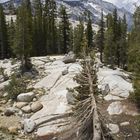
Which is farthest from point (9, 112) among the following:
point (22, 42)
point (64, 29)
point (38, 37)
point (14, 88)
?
point (64, 29)

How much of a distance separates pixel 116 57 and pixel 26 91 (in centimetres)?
3951

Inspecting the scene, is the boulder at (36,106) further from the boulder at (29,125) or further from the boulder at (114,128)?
the boulder at (114,128)

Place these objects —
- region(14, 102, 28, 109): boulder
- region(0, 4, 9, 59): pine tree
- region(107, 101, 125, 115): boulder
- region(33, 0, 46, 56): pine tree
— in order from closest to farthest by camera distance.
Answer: region(107, 101, 125, 115): boulder < region(14, 102, 28, 109): boulder < region(0, 4, 9, 59): pine tree < region(33, 0, 46, 56): pine tree

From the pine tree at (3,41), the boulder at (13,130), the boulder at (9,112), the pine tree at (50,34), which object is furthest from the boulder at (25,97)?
the pine tree at (50,34)

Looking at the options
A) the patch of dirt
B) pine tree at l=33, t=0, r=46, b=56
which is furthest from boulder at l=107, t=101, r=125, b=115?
pine tree at l=33, t=0, r=46, b=56

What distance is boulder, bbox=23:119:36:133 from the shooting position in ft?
93.0

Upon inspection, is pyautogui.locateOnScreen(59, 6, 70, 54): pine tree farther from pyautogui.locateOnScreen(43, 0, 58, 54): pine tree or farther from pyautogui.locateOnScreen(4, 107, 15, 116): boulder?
pyautogui.locateOnScreen(4, 107, 15, 116): boulder

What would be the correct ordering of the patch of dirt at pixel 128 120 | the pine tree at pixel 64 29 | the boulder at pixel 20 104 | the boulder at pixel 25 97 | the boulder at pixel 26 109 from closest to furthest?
the patch of dirt at pixel 128 120 → the boulder at pixel 26 109 → the boulder at pixel 20 104 → the boulder at pixel 25 97 → the pine tree at pixel 64 29

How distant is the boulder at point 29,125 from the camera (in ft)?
93.0

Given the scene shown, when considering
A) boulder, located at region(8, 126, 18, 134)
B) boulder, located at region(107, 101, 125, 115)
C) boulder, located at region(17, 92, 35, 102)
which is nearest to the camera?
boulder, located at region(8, 126, 18, 134)

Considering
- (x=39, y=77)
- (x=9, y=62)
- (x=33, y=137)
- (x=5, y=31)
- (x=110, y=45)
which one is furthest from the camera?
(x=5, y=31)

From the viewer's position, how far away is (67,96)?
3180cm

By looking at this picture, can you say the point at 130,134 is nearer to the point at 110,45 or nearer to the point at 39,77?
the point at 39,77

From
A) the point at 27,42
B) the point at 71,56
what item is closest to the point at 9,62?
the point at 27,42
